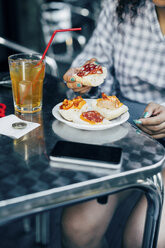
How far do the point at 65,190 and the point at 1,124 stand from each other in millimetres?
364

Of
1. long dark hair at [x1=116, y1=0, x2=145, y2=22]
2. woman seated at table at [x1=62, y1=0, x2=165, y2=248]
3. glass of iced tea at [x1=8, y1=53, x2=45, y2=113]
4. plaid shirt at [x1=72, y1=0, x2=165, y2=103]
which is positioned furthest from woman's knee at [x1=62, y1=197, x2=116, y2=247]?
long dark hair at [x1=116, y1=0, x2=145, y2=22]

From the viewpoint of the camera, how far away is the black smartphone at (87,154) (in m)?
0.69

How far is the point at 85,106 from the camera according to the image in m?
0.96

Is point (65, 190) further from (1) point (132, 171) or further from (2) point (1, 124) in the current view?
(2) point (1, 124)

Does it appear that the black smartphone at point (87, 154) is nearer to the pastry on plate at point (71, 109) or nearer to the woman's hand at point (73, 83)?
the pastry on plate at point (71, 109)

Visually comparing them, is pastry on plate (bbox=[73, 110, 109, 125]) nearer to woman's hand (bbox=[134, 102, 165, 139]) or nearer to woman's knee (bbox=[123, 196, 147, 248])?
woman's hand (bbox=[134, 102, 165, 139])

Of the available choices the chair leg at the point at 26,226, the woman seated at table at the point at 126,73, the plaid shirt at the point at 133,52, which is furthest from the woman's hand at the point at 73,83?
the chair leg at the point at 26,226

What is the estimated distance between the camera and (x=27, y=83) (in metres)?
0.97

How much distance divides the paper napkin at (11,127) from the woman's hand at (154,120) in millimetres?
312

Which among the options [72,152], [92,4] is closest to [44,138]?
[72,152]

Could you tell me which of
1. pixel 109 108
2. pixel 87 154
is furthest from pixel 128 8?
pixel 87 154

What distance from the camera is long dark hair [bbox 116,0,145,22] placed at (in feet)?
4.58

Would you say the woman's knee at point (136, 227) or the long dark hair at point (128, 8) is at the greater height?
the long dark hair at point (128, 8)

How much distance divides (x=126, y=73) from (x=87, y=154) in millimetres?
798
